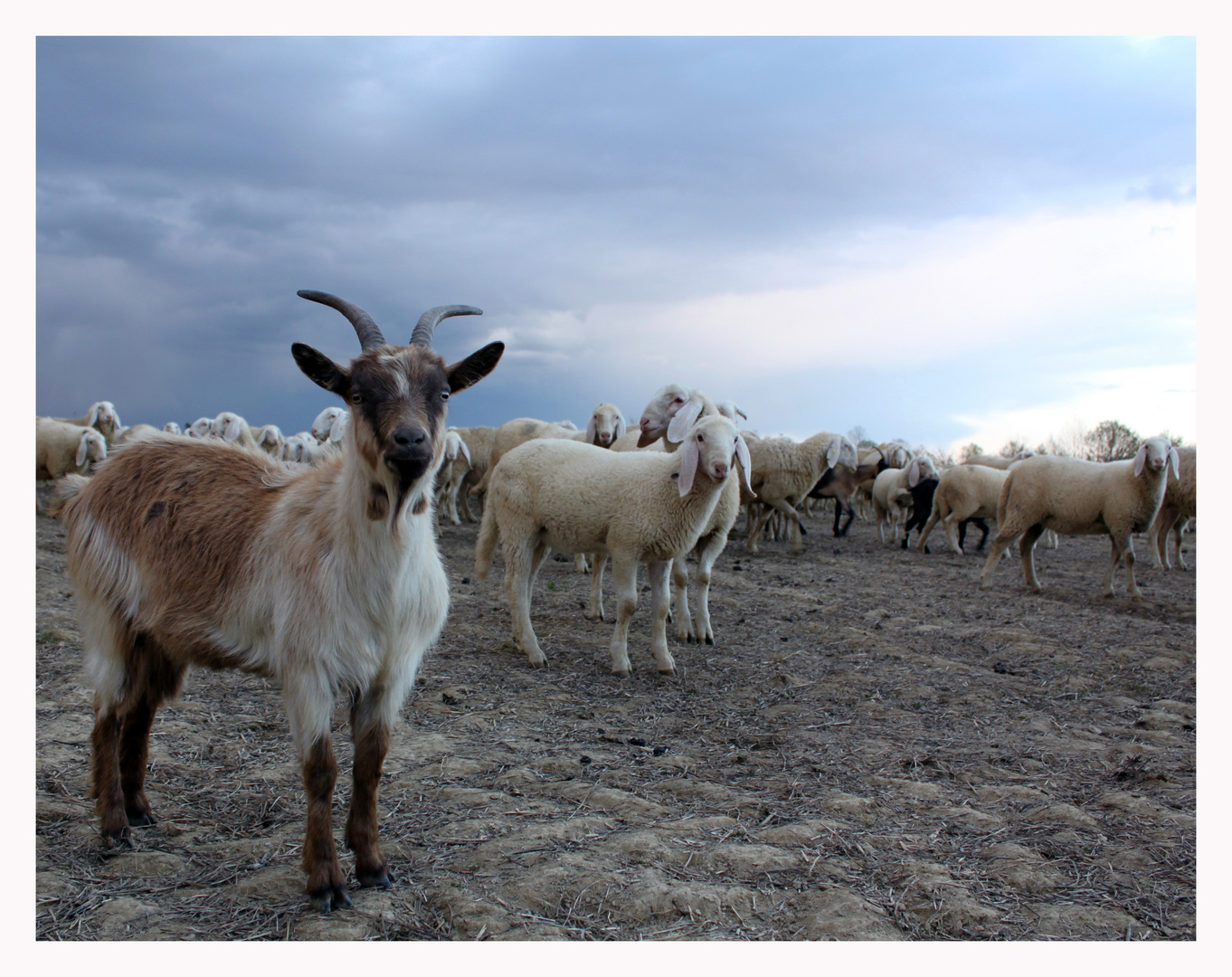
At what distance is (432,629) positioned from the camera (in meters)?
3.54

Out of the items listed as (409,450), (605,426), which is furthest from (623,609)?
(605,426)

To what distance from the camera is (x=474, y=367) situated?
11.7 ft

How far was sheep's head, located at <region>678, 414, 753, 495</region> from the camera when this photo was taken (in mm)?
7004

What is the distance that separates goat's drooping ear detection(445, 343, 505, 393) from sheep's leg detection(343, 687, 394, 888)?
133 cm

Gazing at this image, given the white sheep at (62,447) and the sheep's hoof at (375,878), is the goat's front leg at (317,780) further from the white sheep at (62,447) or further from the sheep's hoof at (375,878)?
the white sheep at (62,447)

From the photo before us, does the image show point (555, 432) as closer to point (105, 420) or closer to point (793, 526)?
point (793, 526)

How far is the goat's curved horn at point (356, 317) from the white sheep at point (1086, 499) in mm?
10956

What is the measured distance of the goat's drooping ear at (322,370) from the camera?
10.8 feet

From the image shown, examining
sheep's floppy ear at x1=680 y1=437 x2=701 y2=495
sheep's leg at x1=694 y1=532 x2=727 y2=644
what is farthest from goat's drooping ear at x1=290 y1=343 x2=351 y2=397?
sheep's leg at x1=694 y1=532 x2=727 y2=644

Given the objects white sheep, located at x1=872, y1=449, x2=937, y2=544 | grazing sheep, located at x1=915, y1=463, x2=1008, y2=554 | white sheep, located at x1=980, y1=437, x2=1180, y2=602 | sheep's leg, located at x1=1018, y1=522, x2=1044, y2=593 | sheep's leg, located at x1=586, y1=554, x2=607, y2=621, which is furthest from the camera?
white sheep, located at x1=872, y1=449, x2=937, y2=544

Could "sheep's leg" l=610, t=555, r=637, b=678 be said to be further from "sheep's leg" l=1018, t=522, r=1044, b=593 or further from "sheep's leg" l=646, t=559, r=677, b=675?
"sheep's leg" l=1018, t=522, r=1044, b=593

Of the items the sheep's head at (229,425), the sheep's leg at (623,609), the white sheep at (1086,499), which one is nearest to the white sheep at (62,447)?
the sheep's head at (229,425)

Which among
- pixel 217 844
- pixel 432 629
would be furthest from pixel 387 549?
pixel 217 844

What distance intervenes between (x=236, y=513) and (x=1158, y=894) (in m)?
4.28
